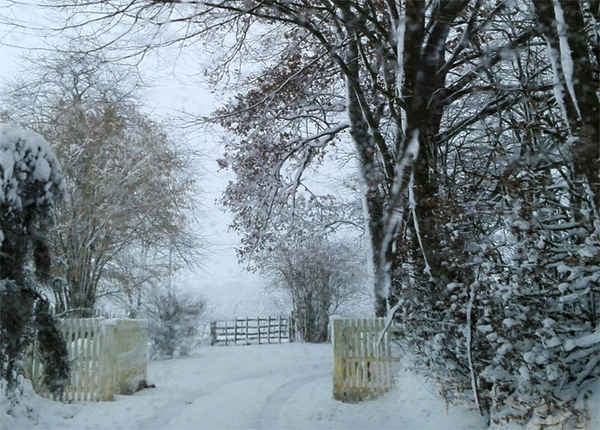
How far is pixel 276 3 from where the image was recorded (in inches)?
243

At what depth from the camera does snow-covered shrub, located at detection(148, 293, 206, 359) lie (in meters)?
13.3

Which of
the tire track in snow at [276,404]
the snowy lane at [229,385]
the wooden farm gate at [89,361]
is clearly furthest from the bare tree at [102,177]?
the tire track in snow at [276,404]

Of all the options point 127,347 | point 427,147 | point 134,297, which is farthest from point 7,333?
point 134,297

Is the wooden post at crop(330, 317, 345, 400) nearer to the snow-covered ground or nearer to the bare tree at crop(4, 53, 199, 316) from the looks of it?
the snow-covered ground

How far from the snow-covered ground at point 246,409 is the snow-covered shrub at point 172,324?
12.3 ft

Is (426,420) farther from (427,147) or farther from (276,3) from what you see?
(276,3)

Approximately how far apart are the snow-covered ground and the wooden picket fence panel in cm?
18

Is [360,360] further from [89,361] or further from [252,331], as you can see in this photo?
[252,331]

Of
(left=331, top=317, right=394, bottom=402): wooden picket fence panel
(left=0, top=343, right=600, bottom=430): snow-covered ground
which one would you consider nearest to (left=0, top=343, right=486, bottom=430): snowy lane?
(left=0, top=343, right=600, bottom=430): snow-covered ground

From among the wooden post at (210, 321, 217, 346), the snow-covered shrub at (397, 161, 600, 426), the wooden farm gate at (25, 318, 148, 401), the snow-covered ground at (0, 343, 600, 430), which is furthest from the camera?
the wooden post at (210, 321, 217, 346)

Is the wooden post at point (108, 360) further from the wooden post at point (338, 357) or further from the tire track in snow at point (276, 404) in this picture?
the wooden post at point (338, 357)

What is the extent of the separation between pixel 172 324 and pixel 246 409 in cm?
745

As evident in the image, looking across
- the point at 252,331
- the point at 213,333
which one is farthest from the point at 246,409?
the point at 252,331

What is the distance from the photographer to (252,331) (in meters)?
22.7
